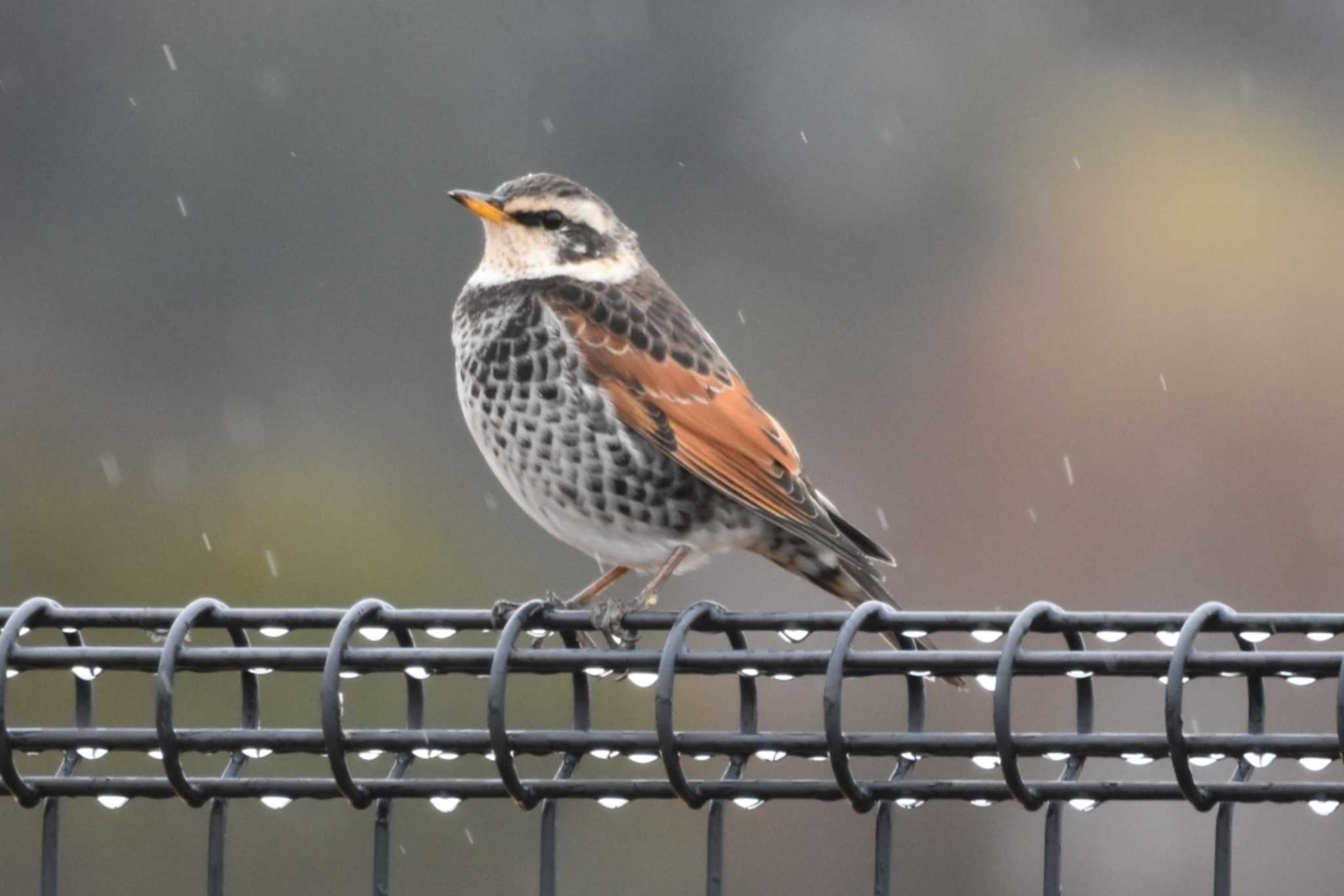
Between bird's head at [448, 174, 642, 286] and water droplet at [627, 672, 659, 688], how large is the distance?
3.27 metres

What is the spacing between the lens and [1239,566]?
21250 mm

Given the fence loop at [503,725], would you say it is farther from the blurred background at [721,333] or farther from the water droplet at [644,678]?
the blurred background at [721,333]

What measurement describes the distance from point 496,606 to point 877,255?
31.6 m

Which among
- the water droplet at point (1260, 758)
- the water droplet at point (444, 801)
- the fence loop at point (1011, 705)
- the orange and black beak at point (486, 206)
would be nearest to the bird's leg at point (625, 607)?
the water droplet at point (444, 801)

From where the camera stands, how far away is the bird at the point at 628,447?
6.17m

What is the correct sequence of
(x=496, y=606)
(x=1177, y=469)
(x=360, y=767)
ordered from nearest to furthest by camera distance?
(x=496, y=606) < (x=360, y=767) < (x=1177, y=469)

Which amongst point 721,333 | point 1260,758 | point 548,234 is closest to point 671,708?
point 1260,758

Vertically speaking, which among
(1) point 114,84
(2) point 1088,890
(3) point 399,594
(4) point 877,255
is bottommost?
(2) point 1088,890

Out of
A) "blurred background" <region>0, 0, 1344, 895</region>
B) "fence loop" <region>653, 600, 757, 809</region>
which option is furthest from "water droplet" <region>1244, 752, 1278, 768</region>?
"blurred background" <region>0, 0, 1344, 895</region>

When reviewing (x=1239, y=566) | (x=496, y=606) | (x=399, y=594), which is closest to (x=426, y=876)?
Answer: (x=399, y=594)

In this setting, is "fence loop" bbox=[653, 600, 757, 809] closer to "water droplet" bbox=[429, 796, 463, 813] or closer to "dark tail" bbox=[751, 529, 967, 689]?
"water droplet" bbox=[429, 796, 463, 813]

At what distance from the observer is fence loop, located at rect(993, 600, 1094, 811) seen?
2908mm

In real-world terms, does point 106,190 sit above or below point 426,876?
above

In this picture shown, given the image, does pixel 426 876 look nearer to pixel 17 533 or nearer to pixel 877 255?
pixel 17 533
